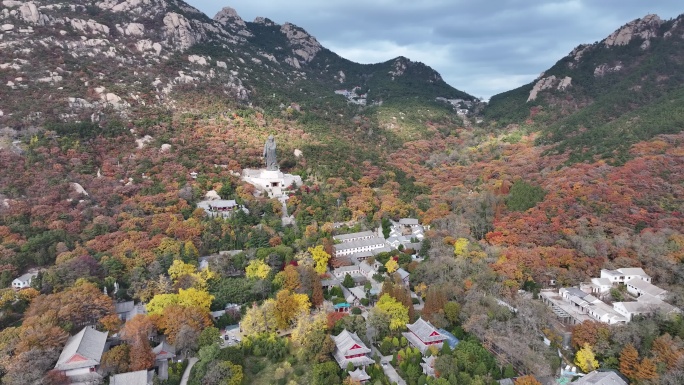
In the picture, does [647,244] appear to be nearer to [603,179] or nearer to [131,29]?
[603,179]

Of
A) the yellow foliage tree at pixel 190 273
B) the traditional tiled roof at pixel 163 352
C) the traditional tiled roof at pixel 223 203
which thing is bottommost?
the traditional tiled roof at pixel 163 352

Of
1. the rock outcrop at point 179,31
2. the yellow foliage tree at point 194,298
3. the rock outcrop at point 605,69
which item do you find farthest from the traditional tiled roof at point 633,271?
the rock outcrop at point 179,31

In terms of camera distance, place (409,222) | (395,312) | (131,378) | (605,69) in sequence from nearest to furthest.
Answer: (131,378)
(395,312)
(409,222)
(605,69)

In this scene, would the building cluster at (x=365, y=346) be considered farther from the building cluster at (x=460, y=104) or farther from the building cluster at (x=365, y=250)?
the building cluster at (x=460, y=104)

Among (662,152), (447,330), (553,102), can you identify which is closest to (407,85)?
(553,102)

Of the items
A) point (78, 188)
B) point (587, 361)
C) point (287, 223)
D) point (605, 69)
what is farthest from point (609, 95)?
point (78, 188)

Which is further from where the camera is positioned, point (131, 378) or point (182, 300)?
point (182, 300)

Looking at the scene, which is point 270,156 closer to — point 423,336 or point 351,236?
point 351,236
